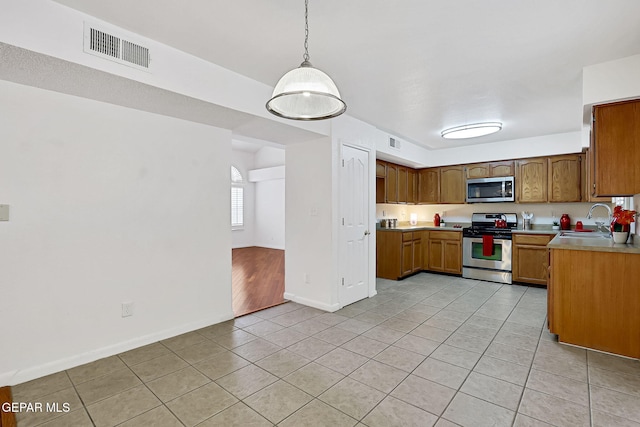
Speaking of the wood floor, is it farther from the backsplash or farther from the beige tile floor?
the backsplash

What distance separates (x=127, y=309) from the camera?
2.80 m

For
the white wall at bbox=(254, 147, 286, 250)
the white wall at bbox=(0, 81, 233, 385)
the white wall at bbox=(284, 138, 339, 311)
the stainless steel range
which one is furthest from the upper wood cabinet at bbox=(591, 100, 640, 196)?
the white wall at bbox=(254, 147, 286, 250)

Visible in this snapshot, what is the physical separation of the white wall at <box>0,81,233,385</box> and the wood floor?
684mm

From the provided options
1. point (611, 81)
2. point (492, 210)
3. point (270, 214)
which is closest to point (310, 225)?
point (611, 81)

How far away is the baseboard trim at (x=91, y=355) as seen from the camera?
88.5 inches

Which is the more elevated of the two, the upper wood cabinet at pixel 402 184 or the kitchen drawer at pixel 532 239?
the upper wood cabinet at pixel 402 184

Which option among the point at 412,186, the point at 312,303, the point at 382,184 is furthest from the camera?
the point at 412,186

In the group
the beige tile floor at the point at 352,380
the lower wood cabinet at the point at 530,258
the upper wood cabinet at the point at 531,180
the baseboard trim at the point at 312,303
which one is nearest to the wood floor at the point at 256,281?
the baseboard trim at the point at 312,303

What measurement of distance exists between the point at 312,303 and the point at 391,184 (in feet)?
9.11

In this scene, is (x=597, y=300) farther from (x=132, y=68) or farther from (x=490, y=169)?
(x=132, y=68)

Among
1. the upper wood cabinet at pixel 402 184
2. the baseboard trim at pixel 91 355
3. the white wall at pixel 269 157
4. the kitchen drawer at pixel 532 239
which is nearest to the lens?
the baseboard trim at pixel 91 355

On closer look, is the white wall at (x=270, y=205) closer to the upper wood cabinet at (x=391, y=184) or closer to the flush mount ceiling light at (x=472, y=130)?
the upper wood cabinet at (x=391, y=184)

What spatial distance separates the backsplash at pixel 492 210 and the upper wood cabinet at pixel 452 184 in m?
0.41

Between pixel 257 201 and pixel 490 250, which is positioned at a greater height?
pixel 257 201
